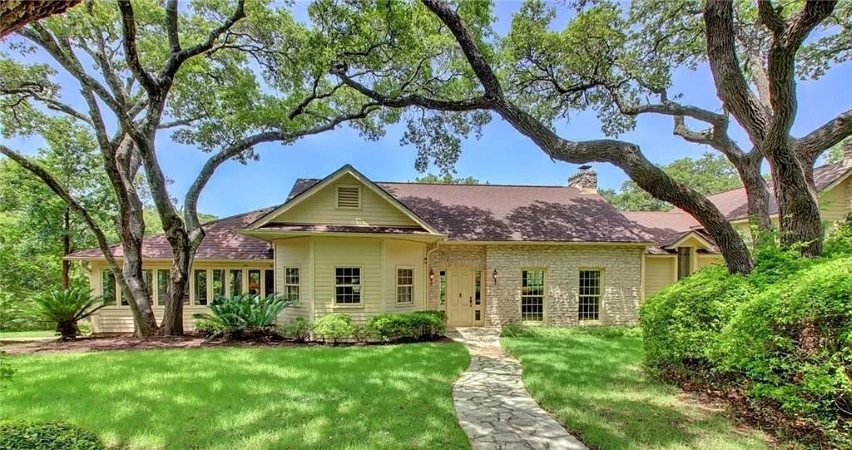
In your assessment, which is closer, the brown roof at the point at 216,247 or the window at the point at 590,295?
the brown roof at the point at 216,247

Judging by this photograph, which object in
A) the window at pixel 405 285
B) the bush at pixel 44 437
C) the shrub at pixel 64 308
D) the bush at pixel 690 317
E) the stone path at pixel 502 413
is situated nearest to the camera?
the bush at pixel 44 437

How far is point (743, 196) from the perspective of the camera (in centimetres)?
1777

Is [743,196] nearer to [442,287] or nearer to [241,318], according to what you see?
[442,287]

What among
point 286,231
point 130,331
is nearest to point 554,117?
point 286,231

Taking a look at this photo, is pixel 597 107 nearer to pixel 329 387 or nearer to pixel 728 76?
pixel 728 76

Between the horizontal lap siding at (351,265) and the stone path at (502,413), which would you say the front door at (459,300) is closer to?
the horizontal lap siding at (351,265)

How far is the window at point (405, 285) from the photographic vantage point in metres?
11.7

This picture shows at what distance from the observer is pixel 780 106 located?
19.4 ft

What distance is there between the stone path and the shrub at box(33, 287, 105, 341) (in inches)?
453

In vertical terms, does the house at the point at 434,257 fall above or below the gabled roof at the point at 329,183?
below

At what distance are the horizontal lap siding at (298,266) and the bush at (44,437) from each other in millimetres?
7166

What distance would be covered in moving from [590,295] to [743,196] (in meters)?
10.7

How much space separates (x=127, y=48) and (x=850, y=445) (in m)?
13.9

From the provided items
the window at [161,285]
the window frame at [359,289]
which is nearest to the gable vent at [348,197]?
the window frame at [359,289]
